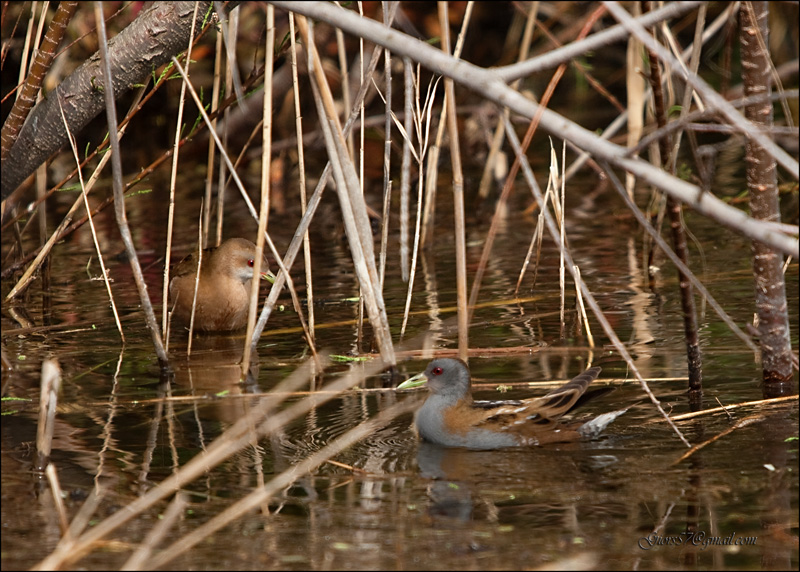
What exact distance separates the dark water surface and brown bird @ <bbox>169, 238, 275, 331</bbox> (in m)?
0.17

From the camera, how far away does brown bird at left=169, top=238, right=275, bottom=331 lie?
21.0 ft

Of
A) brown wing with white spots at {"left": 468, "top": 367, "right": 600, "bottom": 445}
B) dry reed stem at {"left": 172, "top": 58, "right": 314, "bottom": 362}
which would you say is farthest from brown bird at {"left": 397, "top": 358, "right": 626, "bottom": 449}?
dry reed stem at {"left": 172, "top": 58, "right": 314, "bottom": 362}

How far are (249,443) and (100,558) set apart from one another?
115 centimetres

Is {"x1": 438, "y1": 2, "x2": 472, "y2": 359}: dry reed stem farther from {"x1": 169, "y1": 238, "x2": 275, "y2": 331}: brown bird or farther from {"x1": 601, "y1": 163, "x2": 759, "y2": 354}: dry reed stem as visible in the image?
{"x1": 169, "y1": 238, "x2": 275, "y2": 331}: brown bird

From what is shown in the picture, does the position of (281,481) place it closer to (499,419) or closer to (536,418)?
(499,419)

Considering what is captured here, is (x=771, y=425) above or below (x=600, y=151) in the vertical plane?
below

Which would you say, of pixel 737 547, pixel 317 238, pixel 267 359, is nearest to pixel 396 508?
pixel 737 547

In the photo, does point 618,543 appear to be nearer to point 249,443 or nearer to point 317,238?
point 249,443

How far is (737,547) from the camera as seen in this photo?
3301 mm

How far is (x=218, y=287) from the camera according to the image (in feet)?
20.9

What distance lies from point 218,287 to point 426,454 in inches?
95.4

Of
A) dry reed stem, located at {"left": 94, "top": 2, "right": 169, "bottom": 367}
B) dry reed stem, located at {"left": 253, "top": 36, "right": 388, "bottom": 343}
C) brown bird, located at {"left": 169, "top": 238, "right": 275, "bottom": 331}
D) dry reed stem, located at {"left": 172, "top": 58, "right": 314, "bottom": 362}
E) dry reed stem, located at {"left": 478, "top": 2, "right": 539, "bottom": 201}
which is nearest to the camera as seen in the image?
dry reed stem, located at {"left": 94, "top": 2, "right": 169, "bottom": 367}

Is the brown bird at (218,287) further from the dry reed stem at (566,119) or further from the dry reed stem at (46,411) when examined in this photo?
the dry reed stem at (566,119)

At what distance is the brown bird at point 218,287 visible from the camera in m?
6.40
